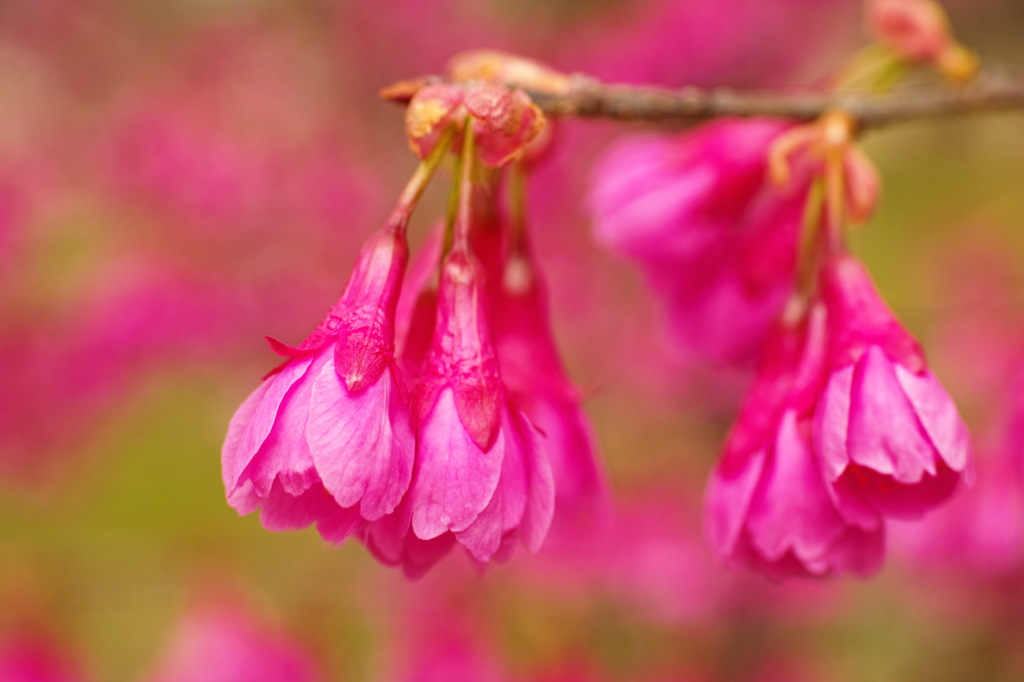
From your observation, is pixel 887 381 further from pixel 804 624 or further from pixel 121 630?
pixel 121 630

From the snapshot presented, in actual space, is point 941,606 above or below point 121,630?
above

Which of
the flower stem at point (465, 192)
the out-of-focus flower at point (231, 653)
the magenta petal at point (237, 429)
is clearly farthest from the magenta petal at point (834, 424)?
the out-of-focus flower at point (231, 653)

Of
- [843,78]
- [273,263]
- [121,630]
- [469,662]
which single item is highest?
[273,263]

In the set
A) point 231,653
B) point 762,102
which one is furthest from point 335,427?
point 231,653

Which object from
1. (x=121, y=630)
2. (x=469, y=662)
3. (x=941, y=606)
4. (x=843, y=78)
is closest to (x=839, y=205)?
(x=843, y=78)

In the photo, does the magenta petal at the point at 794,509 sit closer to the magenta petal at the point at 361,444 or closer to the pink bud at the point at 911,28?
the magenta petal at the point at 361,444

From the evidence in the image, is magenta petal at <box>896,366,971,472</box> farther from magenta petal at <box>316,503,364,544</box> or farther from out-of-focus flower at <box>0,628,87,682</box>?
out-of-focus flower at <box>0,628,87,682</box>

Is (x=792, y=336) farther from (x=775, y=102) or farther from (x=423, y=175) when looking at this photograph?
(x=423, y=175)

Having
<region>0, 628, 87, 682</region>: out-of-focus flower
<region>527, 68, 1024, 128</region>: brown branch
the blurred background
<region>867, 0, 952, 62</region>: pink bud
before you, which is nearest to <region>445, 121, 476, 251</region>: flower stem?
<region>527, 68, 1024, 128</region>: brown branch
